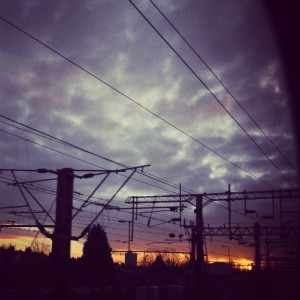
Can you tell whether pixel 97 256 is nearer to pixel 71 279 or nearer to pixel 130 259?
pixel 130 259

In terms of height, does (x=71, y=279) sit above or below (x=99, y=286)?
above

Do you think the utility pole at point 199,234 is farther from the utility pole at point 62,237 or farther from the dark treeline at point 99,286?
the utility pole at point 62,237

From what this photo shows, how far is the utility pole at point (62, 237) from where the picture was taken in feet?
A: 50.8

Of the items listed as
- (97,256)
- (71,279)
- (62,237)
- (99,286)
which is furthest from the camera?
(97,256)

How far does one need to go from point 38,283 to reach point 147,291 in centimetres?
1059

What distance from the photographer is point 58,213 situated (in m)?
15.8

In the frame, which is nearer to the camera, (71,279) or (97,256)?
(71,279)

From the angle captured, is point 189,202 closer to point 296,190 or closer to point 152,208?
point 152,208

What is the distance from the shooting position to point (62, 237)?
1533 cm

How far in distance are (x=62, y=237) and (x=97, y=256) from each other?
136 ft

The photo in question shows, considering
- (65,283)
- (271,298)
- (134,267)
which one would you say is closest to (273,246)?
(271,298)

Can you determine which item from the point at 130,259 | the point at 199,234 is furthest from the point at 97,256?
the point at 199,234

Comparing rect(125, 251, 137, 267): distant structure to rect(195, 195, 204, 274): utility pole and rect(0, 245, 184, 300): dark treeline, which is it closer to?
rect(0, 245, 184, 300): dark treeline

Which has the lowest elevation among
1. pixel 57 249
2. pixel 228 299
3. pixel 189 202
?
pixel 228 299
